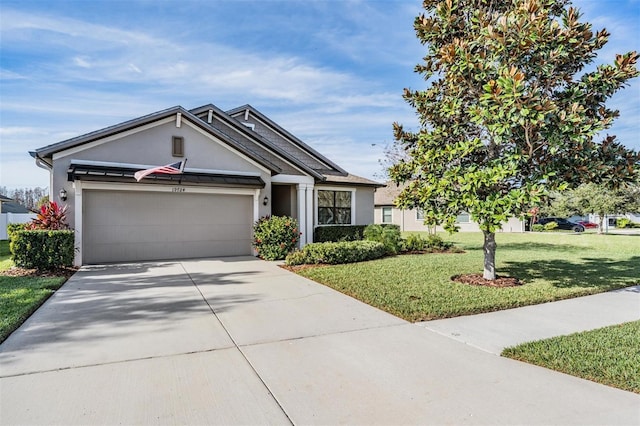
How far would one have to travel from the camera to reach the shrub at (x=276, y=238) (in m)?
12.3

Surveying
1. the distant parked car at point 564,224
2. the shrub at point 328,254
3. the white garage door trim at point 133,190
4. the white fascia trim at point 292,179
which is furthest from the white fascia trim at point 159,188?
the distant parked car at point 564,224

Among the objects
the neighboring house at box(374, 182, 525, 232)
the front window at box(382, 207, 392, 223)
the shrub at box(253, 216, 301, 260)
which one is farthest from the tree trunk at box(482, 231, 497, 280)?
the front window at box(382, 207, 392, 223)

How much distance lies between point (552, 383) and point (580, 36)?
6.44 meters

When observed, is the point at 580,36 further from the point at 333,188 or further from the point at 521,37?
the point at 333,188

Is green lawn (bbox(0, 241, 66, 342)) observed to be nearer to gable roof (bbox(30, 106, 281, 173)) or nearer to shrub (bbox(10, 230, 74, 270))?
shrub (bbox(10, 230, 74, 270))

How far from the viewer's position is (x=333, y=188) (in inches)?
664

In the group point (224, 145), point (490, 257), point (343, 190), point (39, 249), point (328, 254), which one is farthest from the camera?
point (343, 190)

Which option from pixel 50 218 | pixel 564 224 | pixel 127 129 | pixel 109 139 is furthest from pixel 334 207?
pixel 564 224

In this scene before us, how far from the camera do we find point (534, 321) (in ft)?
17.9

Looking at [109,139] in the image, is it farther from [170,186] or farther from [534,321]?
[534,321]

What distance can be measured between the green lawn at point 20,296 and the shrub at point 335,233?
9.63 m

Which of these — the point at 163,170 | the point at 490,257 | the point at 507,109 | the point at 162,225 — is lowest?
the point at 490,257

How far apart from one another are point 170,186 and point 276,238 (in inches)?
153

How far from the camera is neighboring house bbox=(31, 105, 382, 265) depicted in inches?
427
